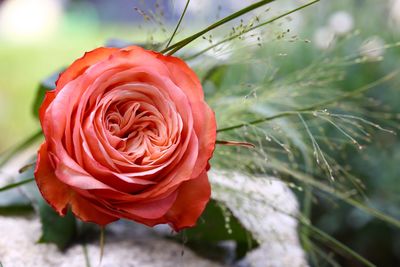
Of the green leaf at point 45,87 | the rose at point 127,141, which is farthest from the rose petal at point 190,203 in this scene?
the green leaf at point 45,87

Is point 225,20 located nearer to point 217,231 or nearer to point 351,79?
point 217,231

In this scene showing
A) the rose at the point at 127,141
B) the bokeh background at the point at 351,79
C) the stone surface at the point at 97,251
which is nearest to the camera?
the rose at the point at 127,141

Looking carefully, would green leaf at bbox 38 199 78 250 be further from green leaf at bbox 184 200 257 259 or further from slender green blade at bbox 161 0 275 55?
slender green blade at bbox 161 0 275 55

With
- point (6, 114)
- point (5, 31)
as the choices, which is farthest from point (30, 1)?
point (6, 114)

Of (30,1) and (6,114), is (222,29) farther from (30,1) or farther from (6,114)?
(30,1)

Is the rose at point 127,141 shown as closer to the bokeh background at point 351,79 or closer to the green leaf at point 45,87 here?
the bokeh background at point 351,79

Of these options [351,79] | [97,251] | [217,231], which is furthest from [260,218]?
[351,79]
